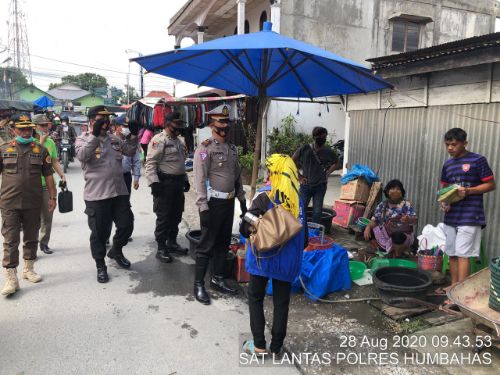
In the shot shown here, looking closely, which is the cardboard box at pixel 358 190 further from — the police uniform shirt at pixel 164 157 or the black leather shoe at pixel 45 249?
the black leather shoe at pixel 45 249

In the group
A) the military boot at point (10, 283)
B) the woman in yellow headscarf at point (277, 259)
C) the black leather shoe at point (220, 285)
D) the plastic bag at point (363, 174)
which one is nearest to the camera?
the woman in yellow headscarf at point (277, 259)

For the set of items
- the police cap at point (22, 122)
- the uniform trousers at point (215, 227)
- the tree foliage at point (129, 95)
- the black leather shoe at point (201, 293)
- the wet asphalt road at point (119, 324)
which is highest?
the tree foliage at point (129, 95)

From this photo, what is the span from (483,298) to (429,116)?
3336mm

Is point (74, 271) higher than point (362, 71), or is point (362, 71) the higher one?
point (362, 71)

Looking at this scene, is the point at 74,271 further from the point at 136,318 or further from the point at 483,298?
the point at 483,298

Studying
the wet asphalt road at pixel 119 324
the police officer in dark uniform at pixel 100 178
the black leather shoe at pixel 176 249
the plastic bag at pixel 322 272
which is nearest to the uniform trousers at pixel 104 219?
the police officer in dark uniform at pixel 100 178

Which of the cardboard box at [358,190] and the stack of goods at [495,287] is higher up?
the cardboard box at [358,190]

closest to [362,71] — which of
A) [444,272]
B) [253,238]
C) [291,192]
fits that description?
[291,192]

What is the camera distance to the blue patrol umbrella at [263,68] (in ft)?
12.6

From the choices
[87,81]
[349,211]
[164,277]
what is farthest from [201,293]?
[87,81]

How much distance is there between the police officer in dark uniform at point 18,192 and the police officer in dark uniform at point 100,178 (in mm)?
498

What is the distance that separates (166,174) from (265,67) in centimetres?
195

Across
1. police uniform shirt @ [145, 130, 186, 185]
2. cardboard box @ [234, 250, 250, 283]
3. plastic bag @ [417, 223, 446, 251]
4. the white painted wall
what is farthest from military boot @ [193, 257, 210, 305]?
the white painted wall

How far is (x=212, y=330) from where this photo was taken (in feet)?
12.0
